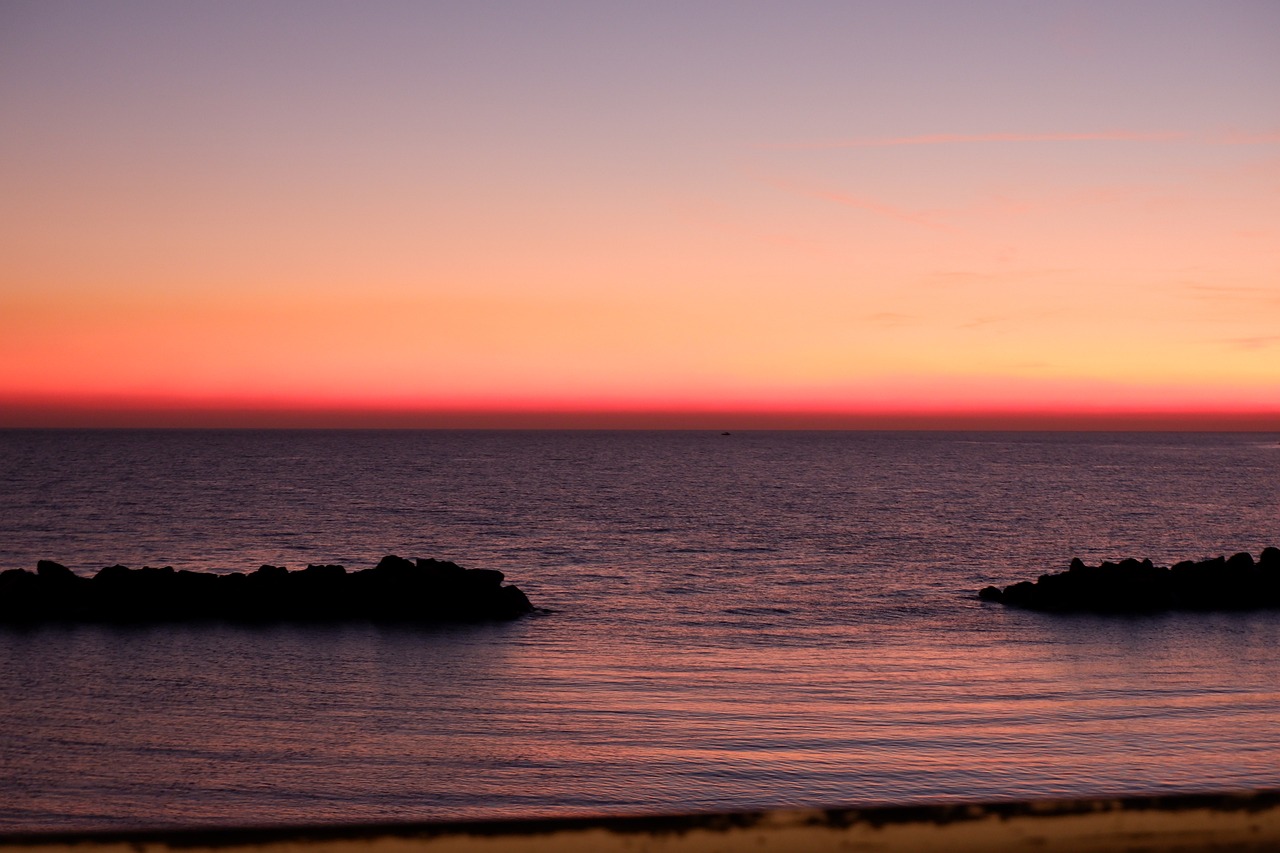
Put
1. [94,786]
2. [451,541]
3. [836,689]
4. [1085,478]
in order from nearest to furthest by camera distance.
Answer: [94,786], [836,689], [451,541], [1085,478]

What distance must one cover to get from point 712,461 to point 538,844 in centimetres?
17395

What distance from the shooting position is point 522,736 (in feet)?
60.2

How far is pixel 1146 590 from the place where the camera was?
35.7 meters

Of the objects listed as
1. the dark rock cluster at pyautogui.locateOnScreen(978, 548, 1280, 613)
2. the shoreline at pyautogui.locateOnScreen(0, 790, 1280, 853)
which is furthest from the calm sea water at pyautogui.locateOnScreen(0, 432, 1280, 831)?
the shoreline at pyautogui.locateOnScreen(0, 790, 1280, 853)

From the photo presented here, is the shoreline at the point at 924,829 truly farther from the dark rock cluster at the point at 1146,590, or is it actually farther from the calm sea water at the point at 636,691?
the dark rock cluster at the point at 1146,590

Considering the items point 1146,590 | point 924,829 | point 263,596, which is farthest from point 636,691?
point 1146,590

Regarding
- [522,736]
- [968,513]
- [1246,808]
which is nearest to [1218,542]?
[968,513]

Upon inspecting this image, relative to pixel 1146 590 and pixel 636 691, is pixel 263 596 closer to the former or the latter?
pixel 636 691

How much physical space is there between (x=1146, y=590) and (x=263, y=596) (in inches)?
1151

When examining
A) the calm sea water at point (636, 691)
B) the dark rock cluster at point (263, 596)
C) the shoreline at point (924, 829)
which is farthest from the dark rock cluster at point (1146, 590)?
the shoreline at point (924, 829)

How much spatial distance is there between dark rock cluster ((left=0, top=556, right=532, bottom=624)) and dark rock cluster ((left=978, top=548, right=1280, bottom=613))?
17328mm

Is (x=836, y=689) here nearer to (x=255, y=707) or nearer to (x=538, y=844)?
(x=255, y=707)

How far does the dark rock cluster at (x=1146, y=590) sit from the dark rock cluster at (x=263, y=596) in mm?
17328

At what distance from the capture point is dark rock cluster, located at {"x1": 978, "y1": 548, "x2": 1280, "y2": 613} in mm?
35156
